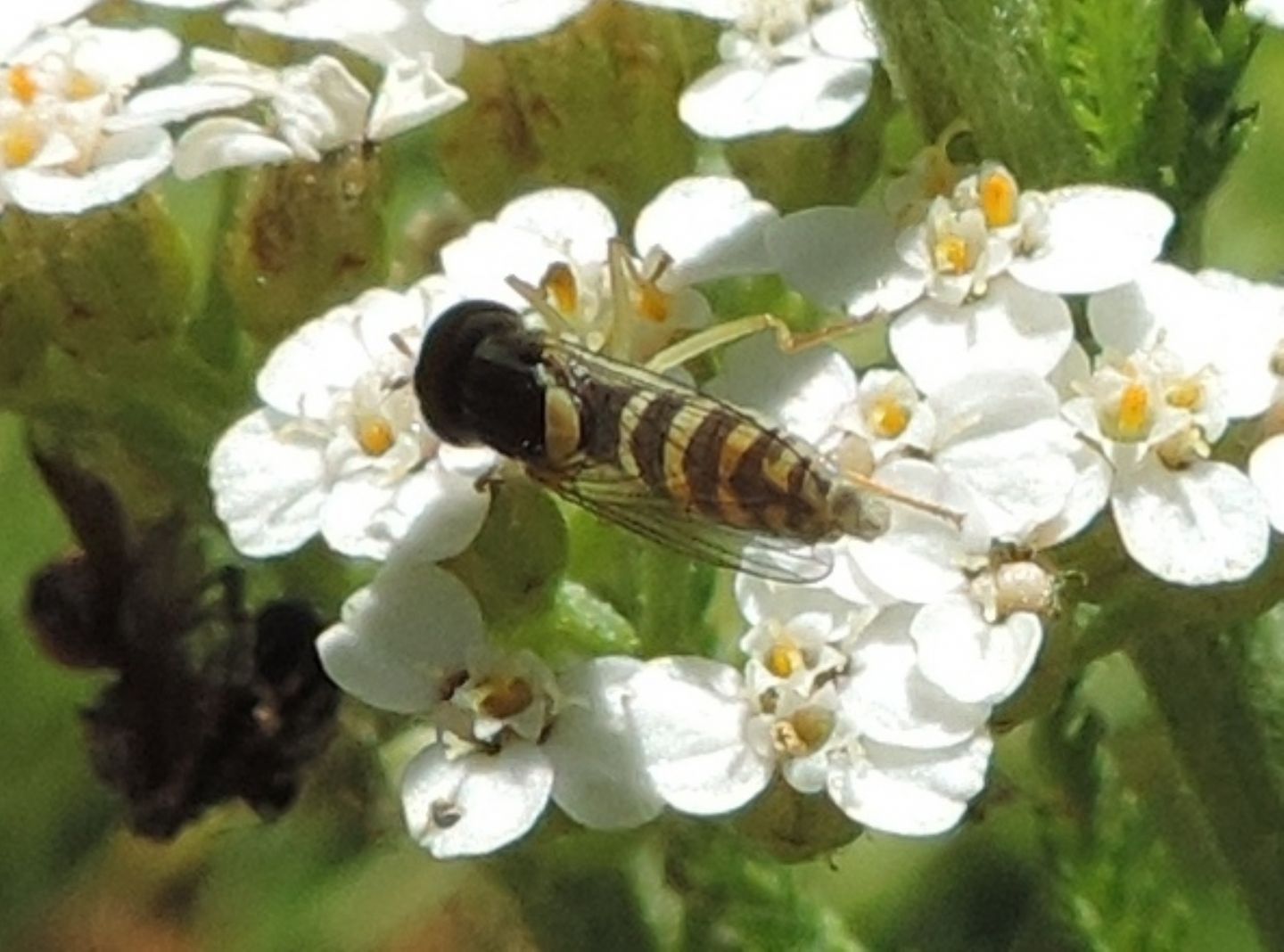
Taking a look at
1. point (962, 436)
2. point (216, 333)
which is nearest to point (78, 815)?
point (216, 333)

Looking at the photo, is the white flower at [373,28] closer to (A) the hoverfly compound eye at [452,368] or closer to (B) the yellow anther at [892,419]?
(A) the hoverfly compound eye at [452,368]

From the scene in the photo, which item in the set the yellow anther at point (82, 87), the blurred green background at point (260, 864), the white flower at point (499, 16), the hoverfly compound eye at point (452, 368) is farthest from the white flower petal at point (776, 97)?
the blurred green background at point (260, 864)

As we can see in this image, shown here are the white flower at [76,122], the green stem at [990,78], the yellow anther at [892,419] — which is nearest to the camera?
the green stem at [990,78]

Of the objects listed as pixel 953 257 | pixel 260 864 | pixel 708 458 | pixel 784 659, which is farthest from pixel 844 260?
pixel 260 864

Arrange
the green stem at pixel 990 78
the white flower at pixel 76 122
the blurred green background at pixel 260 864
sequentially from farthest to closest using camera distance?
the blurred green background at pixel 260 864
the white flower at pixel 76 122
the green stem at pixel 990 78

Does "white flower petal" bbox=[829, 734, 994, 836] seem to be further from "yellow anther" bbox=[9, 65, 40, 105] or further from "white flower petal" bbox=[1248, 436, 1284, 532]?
"yellow anther" bbox=[9, 65, 40, 105]

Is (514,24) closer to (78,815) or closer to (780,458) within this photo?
(780,458)

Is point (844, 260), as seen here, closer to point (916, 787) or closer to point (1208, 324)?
point (1208, 324)
